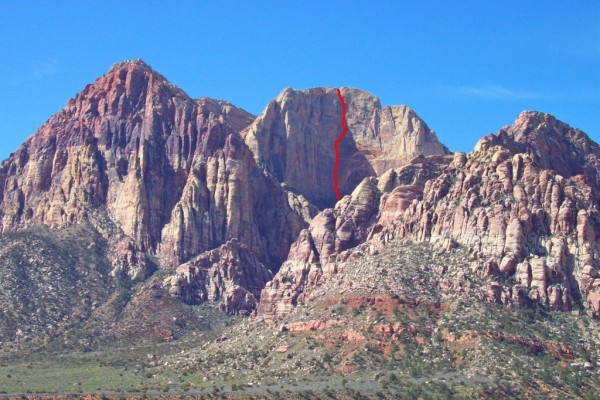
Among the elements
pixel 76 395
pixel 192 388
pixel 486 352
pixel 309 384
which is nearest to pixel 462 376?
pixel 486 352

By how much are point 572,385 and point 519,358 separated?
977 cm

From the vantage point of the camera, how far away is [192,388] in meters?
199

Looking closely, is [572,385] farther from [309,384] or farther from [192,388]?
[192,388]

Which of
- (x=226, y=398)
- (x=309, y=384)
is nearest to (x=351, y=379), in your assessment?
(x=309, y=384)

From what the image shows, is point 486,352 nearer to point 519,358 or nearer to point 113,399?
point 519,358

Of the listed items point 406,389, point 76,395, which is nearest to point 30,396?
point 76,395

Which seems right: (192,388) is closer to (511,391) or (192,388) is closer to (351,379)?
(351,379)

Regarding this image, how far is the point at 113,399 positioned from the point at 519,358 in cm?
5470

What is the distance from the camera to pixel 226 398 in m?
189

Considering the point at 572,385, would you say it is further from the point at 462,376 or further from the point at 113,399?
the point at 113,399

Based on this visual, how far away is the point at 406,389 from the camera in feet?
628

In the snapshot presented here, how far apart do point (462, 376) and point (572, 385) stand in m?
14.3

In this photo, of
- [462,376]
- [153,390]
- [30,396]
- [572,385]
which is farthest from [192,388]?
[572,385]

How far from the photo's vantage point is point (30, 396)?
195 m
